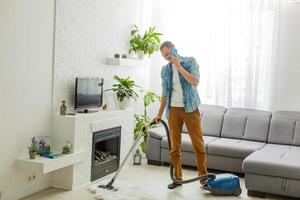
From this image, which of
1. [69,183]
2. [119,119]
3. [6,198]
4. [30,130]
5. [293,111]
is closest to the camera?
[6,198]

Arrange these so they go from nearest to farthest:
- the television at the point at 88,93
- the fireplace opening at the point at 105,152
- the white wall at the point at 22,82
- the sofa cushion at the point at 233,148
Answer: the white wall at the point at 22,82 → the television at the point at 88,93 → the fireplace opening at the point at 105,152 → the sofa cushion at the point at 233,148

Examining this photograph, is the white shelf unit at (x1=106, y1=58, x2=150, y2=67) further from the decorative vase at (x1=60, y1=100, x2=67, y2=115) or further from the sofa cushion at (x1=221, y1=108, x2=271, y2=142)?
the sofa cushion at (x1=221, y1=108, x2=271, y2=142)

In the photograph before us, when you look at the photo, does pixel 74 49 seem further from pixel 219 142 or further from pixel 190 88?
pixel 219 142

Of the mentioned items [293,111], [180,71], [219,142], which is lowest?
[219,142]

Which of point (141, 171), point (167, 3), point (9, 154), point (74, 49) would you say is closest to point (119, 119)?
point (141, 171)

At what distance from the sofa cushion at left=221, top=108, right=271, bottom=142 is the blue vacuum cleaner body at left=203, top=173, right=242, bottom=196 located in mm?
1456

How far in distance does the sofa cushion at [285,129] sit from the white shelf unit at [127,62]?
2021 millimetres

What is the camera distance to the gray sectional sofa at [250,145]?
4.45 metres

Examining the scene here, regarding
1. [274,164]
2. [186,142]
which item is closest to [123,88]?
[186,142]

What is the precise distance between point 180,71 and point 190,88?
230 mm

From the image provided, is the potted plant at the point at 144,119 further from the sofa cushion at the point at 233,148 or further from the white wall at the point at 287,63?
the white wall at the point at 287,63

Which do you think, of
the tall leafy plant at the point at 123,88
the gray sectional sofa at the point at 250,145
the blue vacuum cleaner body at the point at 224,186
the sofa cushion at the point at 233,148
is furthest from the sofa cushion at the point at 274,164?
the tall leafy plant at the point at 123,88

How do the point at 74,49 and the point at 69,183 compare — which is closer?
the point at 69,183

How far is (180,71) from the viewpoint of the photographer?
4473mm
